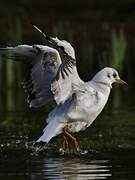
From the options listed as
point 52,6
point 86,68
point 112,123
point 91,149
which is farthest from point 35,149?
point 52,6

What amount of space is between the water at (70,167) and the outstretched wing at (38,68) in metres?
1.21

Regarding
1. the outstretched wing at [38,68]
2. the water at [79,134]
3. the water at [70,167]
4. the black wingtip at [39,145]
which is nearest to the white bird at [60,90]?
the outstretched wing at [38,68]

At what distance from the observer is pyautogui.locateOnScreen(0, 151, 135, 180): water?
31.5ft

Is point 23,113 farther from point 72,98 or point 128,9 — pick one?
point 128,9

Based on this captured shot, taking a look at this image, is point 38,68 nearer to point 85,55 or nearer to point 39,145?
point 39,145

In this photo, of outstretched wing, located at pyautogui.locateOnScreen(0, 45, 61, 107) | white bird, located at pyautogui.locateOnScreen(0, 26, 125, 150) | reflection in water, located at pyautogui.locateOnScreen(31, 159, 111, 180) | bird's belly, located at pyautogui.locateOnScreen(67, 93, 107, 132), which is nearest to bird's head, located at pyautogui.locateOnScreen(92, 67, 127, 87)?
white bird, located at pyautogui.locateOnScreen(0, 26, 125, 150)

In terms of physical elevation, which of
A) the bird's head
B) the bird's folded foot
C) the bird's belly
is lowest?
the bird's folded foot

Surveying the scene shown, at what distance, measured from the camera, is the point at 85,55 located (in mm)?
23625

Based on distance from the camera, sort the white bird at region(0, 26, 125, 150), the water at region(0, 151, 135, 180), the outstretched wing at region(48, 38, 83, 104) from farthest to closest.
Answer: the white bird at region(0, 26, 125, 150) < the outstretched wing at region(48, 38, 83, 104) < the water at region(0, 151, 135, 180)

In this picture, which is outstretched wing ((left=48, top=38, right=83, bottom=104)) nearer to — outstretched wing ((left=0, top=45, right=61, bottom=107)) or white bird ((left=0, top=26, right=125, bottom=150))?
white bird ((left=0, top=26, right=125, bottom=150))

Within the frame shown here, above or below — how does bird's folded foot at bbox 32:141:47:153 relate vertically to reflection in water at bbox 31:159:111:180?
above

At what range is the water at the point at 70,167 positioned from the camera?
9609 millimetres

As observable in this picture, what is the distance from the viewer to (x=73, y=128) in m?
12.5


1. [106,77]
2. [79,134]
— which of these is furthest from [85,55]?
[106,77]
